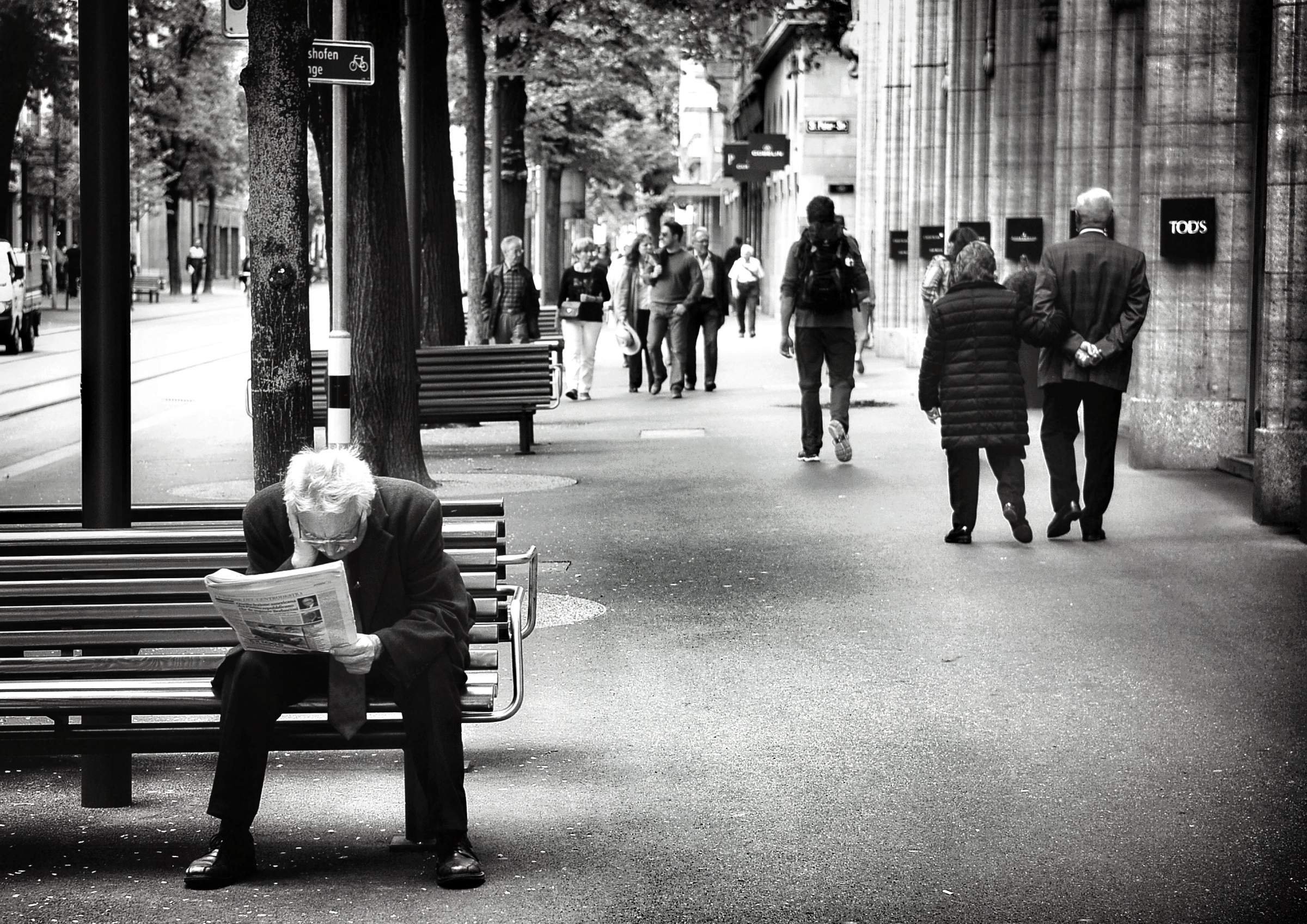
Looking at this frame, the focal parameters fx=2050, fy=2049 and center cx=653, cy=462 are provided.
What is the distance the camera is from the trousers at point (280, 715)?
5438 mm

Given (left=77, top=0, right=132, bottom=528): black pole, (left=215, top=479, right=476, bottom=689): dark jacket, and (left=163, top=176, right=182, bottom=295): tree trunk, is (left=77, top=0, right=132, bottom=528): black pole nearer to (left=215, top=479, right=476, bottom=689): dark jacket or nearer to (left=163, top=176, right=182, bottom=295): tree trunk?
(left=215, top=479, right=476, bottom=689): dark jacket

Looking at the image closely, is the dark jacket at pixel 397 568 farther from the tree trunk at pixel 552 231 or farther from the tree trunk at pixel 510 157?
the tree trunk at pixel 552 231

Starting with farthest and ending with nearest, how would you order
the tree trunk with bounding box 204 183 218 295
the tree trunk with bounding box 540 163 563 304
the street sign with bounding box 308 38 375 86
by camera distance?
the tree trunk with bounding box 204 183 218 295, the tree trunk with bounding box 540 163 563 304, the street sign with bounding box 308 38 375 86

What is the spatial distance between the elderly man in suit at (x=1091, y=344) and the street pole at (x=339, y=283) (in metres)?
3.93

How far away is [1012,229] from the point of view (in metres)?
22.1

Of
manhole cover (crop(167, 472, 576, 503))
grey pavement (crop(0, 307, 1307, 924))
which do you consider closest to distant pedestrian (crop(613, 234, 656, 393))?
manhole cover (crop(167, 472, 576, 503))

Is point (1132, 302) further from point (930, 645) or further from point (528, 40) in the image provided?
point (528, 40)

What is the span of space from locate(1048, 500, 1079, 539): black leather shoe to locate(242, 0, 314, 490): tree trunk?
5087 millimetres

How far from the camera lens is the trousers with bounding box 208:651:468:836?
5438 mm

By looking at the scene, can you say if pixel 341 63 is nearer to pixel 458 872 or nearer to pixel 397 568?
pixel 397 568

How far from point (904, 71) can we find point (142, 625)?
3101cm

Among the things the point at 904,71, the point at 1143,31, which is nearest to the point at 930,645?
the point at 1143,31

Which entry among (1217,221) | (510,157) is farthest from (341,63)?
(510,157)

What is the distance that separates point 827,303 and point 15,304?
879 inches
